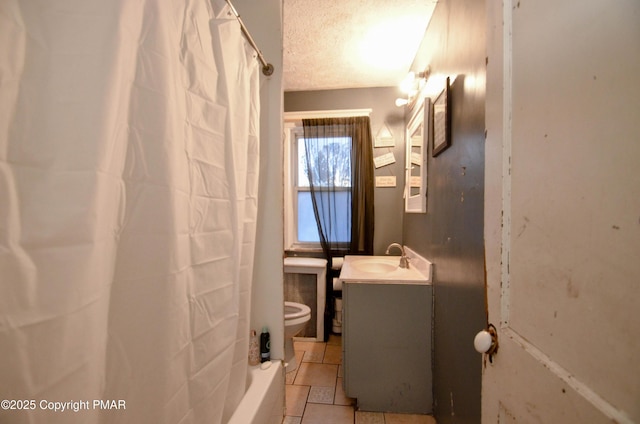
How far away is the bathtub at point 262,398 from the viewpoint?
0.94 metres

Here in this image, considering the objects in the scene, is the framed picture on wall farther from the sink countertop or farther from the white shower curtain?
the white shower curtain

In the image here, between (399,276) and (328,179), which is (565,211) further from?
(328,179)

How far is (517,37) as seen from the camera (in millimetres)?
522

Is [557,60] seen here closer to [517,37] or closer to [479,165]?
[517,37]

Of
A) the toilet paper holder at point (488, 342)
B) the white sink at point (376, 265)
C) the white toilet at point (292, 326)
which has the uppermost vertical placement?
the toilet paper holder at point (488, 342)

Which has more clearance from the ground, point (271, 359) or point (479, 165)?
point (479, 165)

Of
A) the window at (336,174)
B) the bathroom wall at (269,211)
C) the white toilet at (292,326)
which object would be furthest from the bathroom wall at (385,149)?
the bathroom wall at (269,211)

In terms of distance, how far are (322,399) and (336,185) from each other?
70.6 inches

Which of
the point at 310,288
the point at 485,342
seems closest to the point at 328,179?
the point at 310,288

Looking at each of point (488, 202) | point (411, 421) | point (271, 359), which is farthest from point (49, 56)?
point (411, 421)

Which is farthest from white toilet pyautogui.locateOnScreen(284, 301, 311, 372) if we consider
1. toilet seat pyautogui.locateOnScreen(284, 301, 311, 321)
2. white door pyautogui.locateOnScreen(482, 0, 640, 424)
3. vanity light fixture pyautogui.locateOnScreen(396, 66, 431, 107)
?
vanity light fixture pyautogui.locateOnScreen(396, 66, 431, 107)

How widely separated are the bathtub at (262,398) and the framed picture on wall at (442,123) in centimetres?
146

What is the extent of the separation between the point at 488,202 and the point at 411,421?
1.56m

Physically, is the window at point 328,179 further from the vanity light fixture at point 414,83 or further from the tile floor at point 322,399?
the tile floor at point 322,399
